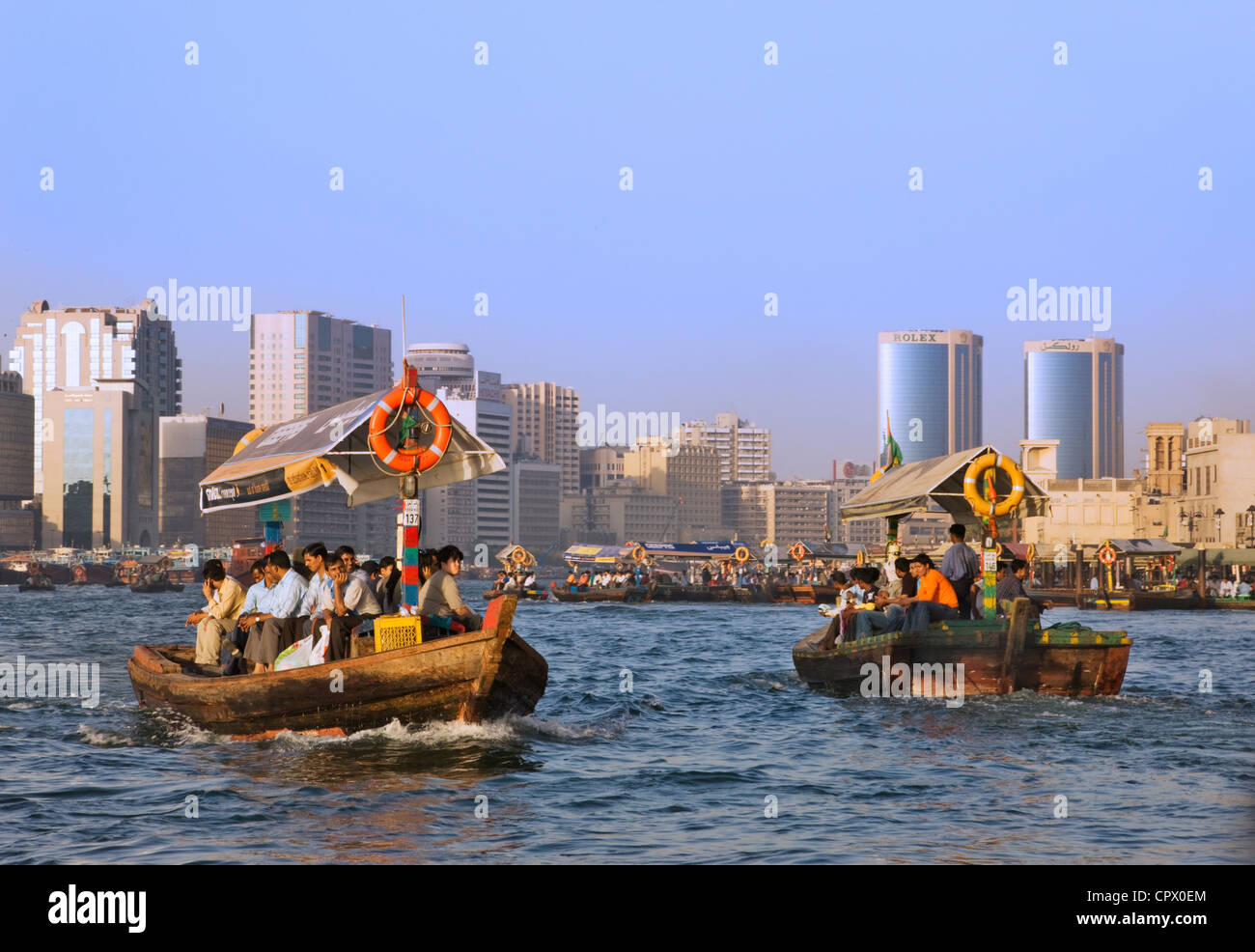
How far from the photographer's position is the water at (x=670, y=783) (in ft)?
39.4

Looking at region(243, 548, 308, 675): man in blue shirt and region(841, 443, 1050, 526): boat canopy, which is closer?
region(243, 548, 308, 675): man in blue shirt

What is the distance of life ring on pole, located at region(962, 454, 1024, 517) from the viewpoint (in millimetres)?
23188

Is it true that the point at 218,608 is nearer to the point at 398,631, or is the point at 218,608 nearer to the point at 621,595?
the point at 398,631

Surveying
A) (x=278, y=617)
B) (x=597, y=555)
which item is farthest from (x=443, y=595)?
(x=597, y=555)

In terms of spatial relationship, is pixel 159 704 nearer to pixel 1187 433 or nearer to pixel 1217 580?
pixel 1217 580

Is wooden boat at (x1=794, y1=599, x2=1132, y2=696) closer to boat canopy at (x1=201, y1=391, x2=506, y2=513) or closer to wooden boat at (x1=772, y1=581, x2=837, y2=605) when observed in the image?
boat canopy at (x1=201, y1=391, x2=506, y2=513)

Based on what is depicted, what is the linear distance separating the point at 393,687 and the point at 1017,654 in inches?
418

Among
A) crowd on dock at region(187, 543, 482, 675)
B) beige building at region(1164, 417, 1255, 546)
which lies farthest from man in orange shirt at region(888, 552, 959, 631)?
beige building at region(1164, 417, 1255, 546)

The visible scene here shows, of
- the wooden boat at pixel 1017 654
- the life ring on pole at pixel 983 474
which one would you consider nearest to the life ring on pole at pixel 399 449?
the wooden boat at pixel 1017 654

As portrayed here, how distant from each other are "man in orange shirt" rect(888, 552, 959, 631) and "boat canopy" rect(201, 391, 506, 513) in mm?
7309

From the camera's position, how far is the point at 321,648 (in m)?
16.7

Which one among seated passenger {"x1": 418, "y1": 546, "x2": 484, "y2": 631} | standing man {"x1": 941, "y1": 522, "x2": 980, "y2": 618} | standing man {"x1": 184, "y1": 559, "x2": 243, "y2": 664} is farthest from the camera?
standing man {"x1": 941, "y1": 522, "x2": 980, "y2": 618}
